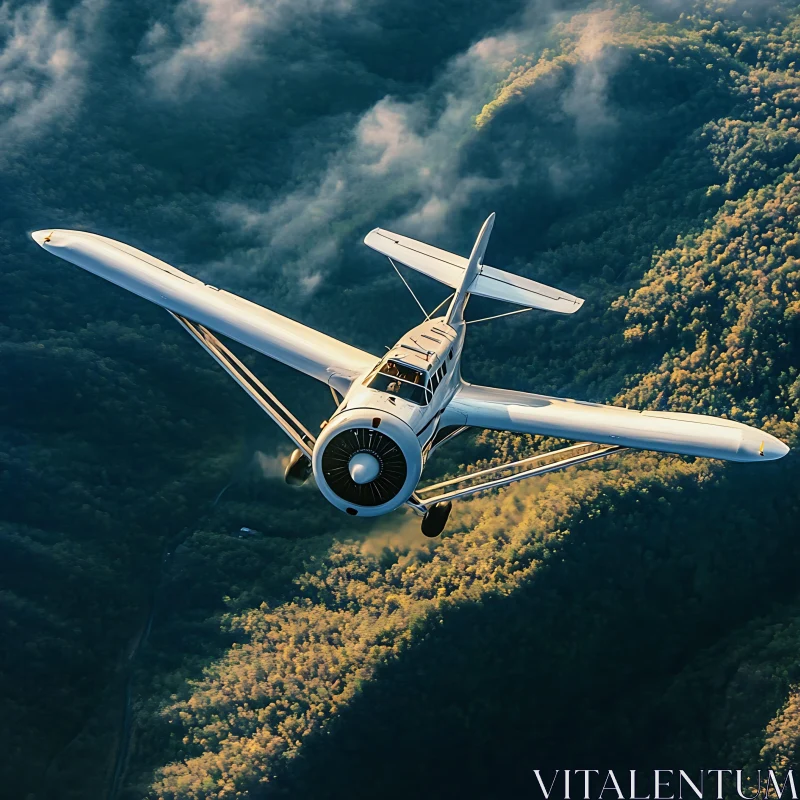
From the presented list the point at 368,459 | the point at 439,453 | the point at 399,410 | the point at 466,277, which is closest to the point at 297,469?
the point at 399,410

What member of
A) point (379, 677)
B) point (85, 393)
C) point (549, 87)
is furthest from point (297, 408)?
point (549, 87)

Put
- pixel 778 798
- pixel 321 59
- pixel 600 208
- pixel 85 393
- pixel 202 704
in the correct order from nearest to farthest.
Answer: pixel 778 798 < pixel 202 704 < pixel 85 393 < pixel 600 208 < pixel 321 59

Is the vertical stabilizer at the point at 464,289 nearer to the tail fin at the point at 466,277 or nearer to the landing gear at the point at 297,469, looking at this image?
the tail fin at the point at 466,277

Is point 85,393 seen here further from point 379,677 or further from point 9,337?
point 379,677

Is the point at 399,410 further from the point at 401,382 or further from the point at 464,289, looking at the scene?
the point at 464,289

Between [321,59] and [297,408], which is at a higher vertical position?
[321,59]

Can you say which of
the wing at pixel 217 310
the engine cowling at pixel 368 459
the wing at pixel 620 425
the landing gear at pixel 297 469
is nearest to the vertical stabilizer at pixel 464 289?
the wing at pixel 620 425

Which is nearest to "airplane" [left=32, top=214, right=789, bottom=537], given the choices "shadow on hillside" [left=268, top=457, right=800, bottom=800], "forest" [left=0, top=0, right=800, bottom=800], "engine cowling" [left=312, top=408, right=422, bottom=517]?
"engine cowling" [left=312, top=408, right=422, bottom=517]
